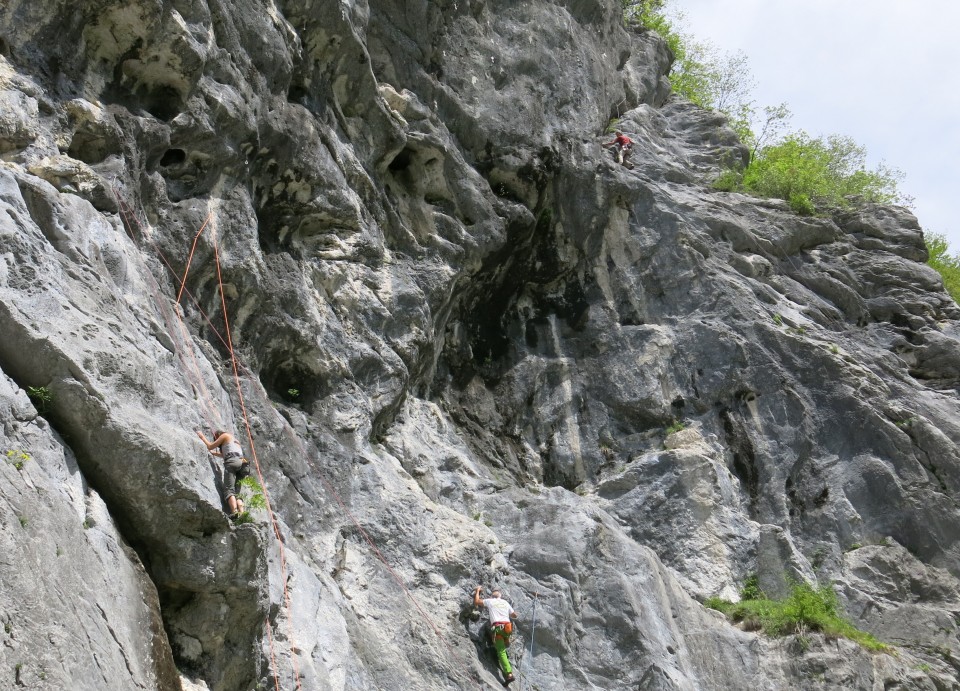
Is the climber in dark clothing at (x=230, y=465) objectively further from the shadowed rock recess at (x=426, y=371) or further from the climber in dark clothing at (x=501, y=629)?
the climber in dark clothing at (x=501, y=629)

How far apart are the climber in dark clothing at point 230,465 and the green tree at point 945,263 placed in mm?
24595

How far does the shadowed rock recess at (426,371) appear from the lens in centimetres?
749

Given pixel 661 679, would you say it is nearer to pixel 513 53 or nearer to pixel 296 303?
pixel 296 303

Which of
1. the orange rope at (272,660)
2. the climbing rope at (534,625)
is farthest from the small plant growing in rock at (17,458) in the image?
the climbing rope at (534,625)

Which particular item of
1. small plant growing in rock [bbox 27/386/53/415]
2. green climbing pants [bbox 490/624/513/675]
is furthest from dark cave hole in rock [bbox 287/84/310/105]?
green climbing pants [bbox 490/624/513/675]

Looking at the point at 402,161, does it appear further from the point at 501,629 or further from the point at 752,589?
the point at 752,589

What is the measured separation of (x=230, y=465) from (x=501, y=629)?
14.3 ft

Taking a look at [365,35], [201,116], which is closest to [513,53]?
[365,35]

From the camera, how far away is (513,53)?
18.8 metres

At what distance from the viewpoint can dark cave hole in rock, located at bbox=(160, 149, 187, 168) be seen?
11.7m

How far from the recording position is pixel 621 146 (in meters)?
20.6

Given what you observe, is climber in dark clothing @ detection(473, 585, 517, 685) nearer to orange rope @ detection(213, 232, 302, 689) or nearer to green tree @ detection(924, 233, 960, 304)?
orange rope @ detection(213, 232, 302, 689)

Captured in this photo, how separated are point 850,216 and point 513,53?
9450mm

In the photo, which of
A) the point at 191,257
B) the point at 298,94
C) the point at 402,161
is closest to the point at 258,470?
the point at 191,257
